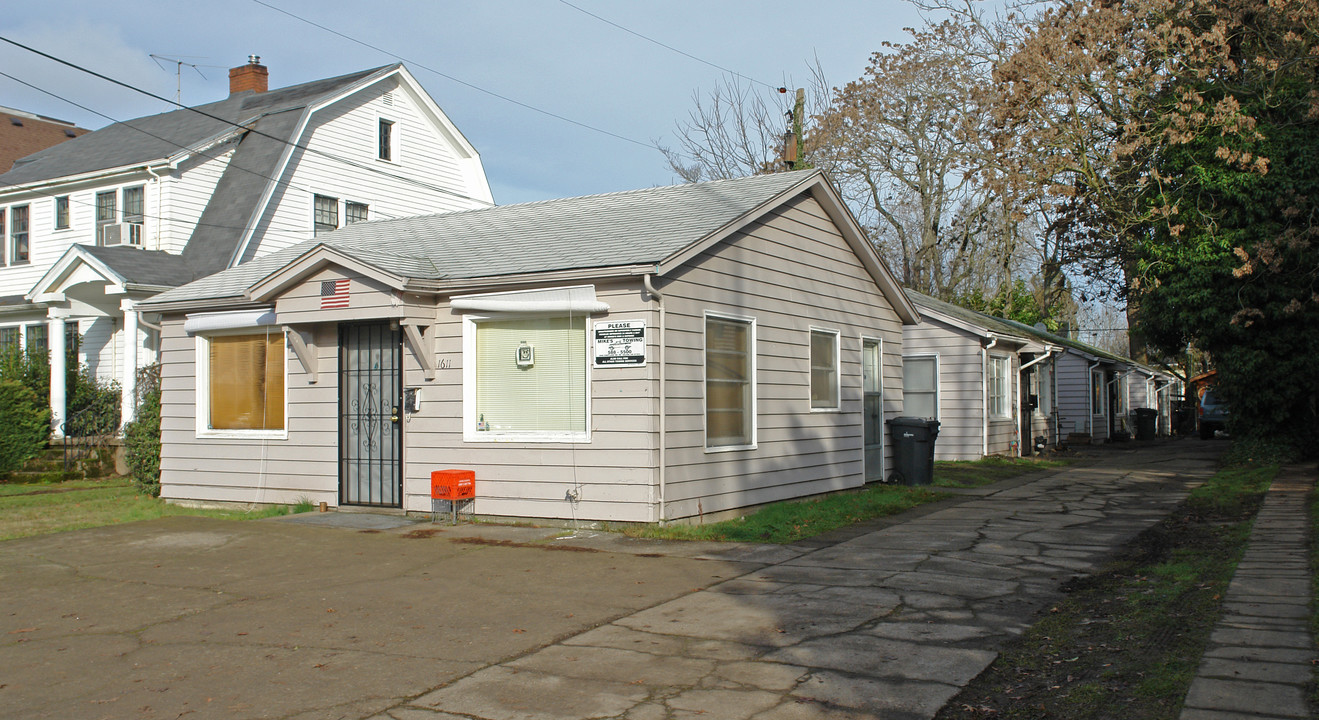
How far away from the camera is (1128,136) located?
19594 millimetres

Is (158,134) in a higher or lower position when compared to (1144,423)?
higher

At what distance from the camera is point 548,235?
40.0ft

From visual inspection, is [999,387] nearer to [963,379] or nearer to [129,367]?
[963,379]

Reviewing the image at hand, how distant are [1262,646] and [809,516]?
6126mm

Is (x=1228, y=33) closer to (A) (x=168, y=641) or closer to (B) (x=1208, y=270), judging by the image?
(B) (x=1208, y=270)

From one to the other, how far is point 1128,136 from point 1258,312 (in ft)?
14.6

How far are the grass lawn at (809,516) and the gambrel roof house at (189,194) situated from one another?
1391 cm

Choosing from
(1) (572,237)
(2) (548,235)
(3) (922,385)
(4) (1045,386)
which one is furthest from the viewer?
(4) (1045,386)

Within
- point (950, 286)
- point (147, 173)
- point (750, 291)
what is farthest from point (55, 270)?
point (950, 286)

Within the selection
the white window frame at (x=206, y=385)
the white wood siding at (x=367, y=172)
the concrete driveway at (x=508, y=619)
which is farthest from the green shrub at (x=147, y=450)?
the white wood siding at (x=367, y=172)

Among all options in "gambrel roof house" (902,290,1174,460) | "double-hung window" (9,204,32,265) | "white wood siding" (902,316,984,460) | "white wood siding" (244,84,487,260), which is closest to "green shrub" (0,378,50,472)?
"white wood siding" (244,84,487,260)

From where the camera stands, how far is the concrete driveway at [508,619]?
16.2 ft

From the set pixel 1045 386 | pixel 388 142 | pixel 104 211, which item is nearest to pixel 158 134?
pixel 104 211

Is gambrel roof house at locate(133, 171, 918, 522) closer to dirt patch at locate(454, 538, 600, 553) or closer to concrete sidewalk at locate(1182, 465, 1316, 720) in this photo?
dirt patch at locate(454, 538, 600, 553)
